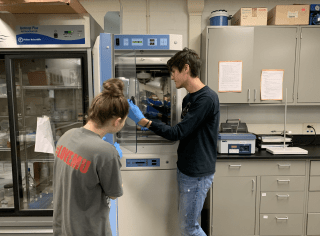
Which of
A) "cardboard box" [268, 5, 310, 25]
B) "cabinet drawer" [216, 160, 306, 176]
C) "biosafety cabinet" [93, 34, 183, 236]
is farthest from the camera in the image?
"cardboard box" [268, 5, 310, 25]

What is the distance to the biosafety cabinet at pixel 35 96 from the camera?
163 centimetres

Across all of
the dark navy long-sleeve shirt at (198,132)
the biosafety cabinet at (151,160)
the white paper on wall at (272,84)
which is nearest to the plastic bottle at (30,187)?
the biosafety cabinet at (151,160)

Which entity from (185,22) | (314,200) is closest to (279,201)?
(314,200)

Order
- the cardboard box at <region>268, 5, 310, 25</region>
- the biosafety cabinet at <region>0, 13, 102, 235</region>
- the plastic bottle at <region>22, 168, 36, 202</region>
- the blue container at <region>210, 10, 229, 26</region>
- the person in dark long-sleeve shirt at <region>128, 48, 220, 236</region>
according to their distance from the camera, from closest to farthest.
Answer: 1. the person in dark long-sleeve shirt at <region>128, 48, 220, 236</region>
2. the biosafety cabinet at <region>0, 13, 102, 235</region>
3. the plastic bottle at <region>22, 168, 36, 202</region>
4. the cardboard box at <region>268, 5, 310, 25</region>
5. the blue container at <region>210, 10, 229, 26</region>

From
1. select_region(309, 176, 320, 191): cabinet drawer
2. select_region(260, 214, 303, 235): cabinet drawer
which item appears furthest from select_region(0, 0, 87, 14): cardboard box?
select_region(309, 176, 320, 191): cabinet drawer

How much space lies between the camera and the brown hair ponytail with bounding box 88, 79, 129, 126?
34.9 inches

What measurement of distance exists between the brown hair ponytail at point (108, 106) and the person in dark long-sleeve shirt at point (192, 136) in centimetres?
61

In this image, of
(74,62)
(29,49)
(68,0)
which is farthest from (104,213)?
(74,62)

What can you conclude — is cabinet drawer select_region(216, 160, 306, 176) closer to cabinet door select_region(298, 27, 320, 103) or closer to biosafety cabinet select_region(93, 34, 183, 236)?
biosafety cabinet select_region(93, 34, 183, 236)

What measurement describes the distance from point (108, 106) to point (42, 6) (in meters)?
1.12

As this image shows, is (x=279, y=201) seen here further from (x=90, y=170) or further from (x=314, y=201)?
(x=90, y=170)

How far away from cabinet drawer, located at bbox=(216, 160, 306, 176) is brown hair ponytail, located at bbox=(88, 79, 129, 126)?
1.58 m

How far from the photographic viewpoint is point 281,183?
2176mm

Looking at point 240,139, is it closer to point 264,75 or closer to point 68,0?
point 264,75
